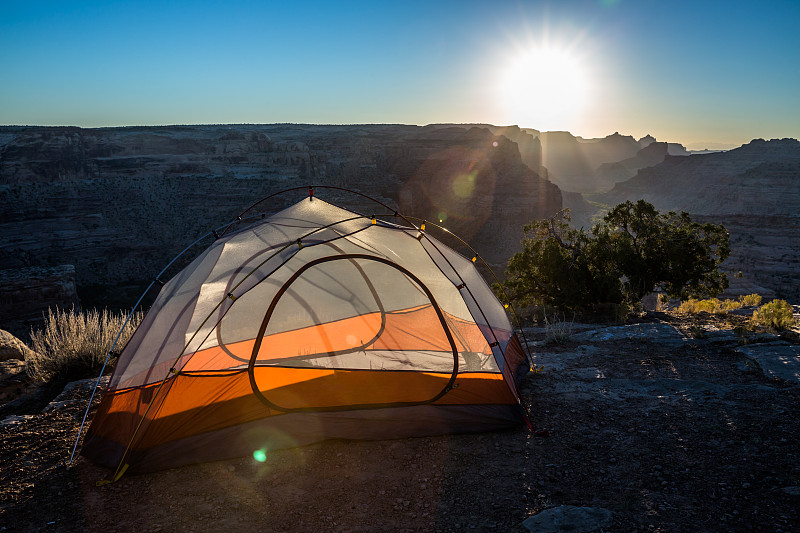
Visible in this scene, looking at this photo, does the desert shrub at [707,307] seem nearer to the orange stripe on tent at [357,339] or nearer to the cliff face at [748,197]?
the cliff face at [748,197]

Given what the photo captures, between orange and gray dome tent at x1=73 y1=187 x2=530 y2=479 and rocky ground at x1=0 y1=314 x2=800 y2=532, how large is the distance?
0.24m

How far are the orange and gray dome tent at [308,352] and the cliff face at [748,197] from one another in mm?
15472

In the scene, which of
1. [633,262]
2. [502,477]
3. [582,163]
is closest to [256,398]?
[502,477]

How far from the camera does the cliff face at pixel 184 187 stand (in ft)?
145

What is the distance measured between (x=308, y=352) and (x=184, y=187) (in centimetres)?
5590

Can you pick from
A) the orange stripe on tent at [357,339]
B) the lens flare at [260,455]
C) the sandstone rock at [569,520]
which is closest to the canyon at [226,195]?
the orange stripe on tent at [357,339]

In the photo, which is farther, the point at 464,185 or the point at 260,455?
the point at 464,185

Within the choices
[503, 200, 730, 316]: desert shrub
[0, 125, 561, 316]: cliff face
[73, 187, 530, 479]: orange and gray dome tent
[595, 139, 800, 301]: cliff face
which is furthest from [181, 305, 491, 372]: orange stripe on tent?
[0, 125, 561, 316]: cliff face

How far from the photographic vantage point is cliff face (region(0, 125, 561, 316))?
145 ft

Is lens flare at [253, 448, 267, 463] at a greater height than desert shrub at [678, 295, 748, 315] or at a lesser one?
greater

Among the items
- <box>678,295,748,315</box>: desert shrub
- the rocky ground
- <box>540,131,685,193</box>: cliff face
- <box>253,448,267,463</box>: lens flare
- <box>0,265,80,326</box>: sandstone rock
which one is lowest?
<box>0,265,80,326</box>: sandstone rock

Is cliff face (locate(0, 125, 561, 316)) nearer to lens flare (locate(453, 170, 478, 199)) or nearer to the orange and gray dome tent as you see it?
lens flare (locate(453, 170, 478, 199))

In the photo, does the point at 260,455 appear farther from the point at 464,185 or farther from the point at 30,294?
the point at 464,185

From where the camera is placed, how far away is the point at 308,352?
249 inches
